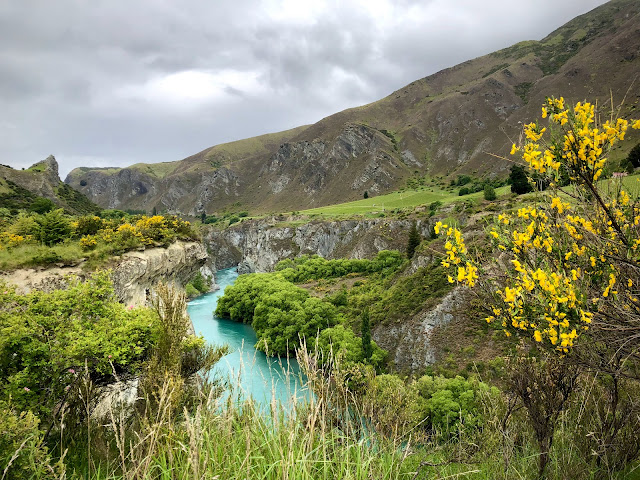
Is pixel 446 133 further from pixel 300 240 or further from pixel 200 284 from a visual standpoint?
pixel 200 284

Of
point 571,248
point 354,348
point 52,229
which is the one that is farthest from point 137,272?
point 571,248

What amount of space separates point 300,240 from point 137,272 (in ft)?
251

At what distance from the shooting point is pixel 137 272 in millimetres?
18906

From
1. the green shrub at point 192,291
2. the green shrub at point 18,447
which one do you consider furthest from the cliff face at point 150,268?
the green shrub at point 192,291

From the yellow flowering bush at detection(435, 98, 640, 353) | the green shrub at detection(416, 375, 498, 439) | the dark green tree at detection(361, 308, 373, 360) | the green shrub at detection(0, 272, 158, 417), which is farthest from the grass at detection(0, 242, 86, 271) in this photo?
the dark green tree at detection(361, 308, 373, 360)

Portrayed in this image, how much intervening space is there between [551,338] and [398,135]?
19000 cm

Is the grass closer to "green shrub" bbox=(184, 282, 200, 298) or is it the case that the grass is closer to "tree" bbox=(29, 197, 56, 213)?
"tree" bbox=(29, 197, 56, 213)

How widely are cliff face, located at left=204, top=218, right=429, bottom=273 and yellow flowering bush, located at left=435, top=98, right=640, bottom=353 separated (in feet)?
209

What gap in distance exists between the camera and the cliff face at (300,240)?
73.9 m

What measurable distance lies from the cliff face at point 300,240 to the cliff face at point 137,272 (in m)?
50.8

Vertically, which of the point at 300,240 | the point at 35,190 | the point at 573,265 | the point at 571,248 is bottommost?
the point at 300,240

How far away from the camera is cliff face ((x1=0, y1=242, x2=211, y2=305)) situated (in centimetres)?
1411

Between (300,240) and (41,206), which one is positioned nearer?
(41,206)

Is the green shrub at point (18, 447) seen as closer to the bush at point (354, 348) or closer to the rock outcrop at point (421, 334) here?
the bush at point (354, 348)
